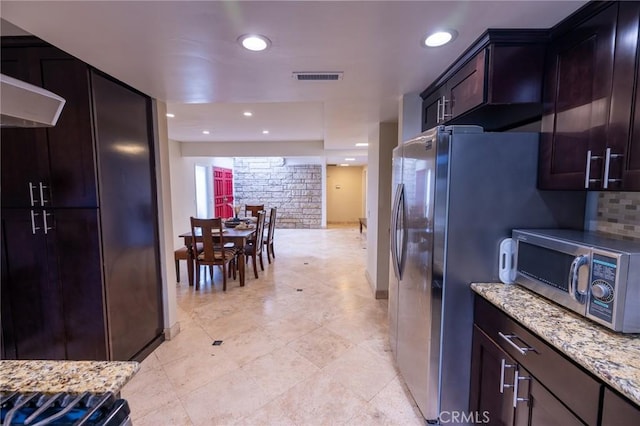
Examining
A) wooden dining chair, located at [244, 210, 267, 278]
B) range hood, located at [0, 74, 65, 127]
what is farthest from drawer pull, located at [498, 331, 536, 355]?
wooden dining chair, located at [244, 210, 267, 278]

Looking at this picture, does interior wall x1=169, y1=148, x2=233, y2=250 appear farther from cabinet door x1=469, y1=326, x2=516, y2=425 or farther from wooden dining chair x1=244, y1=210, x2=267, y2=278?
cabinet door x1=469, y1=326, x2=516, y2=425

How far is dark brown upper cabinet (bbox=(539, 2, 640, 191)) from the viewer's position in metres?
1.08

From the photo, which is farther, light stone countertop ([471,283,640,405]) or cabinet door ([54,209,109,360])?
cabinet door ([54,209,109,360])

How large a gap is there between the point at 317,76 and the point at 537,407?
209 cm

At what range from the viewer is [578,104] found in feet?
4.24

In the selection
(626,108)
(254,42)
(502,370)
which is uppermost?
(254,42)

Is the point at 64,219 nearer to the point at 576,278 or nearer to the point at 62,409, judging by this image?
the point at 62,409

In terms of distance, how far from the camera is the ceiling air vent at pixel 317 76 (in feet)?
6.33

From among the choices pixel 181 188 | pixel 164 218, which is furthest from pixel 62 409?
pixel 181 188

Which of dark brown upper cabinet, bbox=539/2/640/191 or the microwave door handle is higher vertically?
dark brown upper cabinet, bbox=539/2/640/191

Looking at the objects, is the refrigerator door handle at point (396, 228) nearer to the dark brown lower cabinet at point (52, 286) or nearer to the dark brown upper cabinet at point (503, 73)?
the dark brown upper cabinet at point (503, 73)

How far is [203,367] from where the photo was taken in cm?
227

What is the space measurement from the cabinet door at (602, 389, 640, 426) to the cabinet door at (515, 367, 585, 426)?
11 cm

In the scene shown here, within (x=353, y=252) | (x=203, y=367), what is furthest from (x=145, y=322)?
Result: (x=353, y=252)
